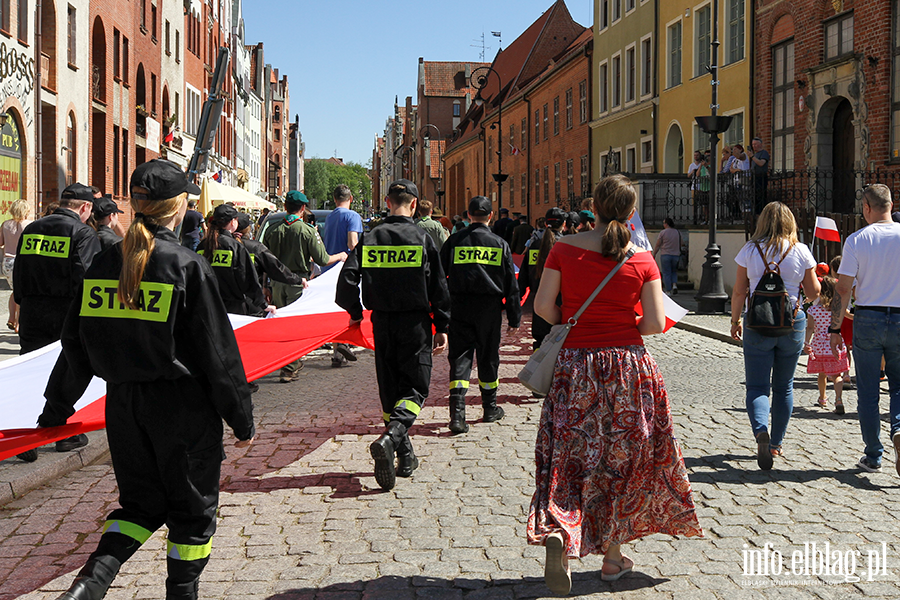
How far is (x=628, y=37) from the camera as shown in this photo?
35.5 metres

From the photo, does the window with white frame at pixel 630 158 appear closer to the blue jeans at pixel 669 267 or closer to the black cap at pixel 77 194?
the blue jeans at pixel 669 267

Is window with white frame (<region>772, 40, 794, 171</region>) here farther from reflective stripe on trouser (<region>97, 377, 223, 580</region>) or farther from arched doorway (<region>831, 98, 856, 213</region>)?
reflective stripe on trouser (<region>97, 377, 223, 580</region>)

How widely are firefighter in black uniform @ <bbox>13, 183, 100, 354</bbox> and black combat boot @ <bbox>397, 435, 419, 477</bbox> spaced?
2.68 metres

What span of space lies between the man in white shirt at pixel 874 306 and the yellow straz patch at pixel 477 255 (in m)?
2.83

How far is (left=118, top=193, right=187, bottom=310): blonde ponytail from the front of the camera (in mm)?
3492

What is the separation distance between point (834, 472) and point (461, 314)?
3276mm

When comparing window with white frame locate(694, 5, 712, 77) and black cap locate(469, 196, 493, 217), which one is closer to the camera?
black cap locate(469, 196, 493, 217)

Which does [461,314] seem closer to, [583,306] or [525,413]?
[525,413]

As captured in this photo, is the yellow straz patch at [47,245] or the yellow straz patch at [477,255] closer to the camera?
the yellow straz patch at [47,245]

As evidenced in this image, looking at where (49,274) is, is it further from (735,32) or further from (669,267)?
(735,32)

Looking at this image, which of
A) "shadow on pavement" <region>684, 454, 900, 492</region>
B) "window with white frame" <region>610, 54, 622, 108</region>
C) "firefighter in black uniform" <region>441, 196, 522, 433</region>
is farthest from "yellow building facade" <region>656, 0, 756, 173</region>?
"shadow on pavement" <region>684, 454, 900, 492</region>

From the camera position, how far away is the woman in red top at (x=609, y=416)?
4309 mm

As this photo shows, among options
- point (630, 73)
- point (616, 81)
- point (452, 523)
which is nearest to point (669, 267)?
point (630, 73)

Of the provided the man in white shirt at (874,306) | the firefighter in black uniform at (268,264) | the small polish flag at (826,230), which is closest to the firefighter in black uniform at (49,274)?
the firefighter in black uniform at (268,264)
